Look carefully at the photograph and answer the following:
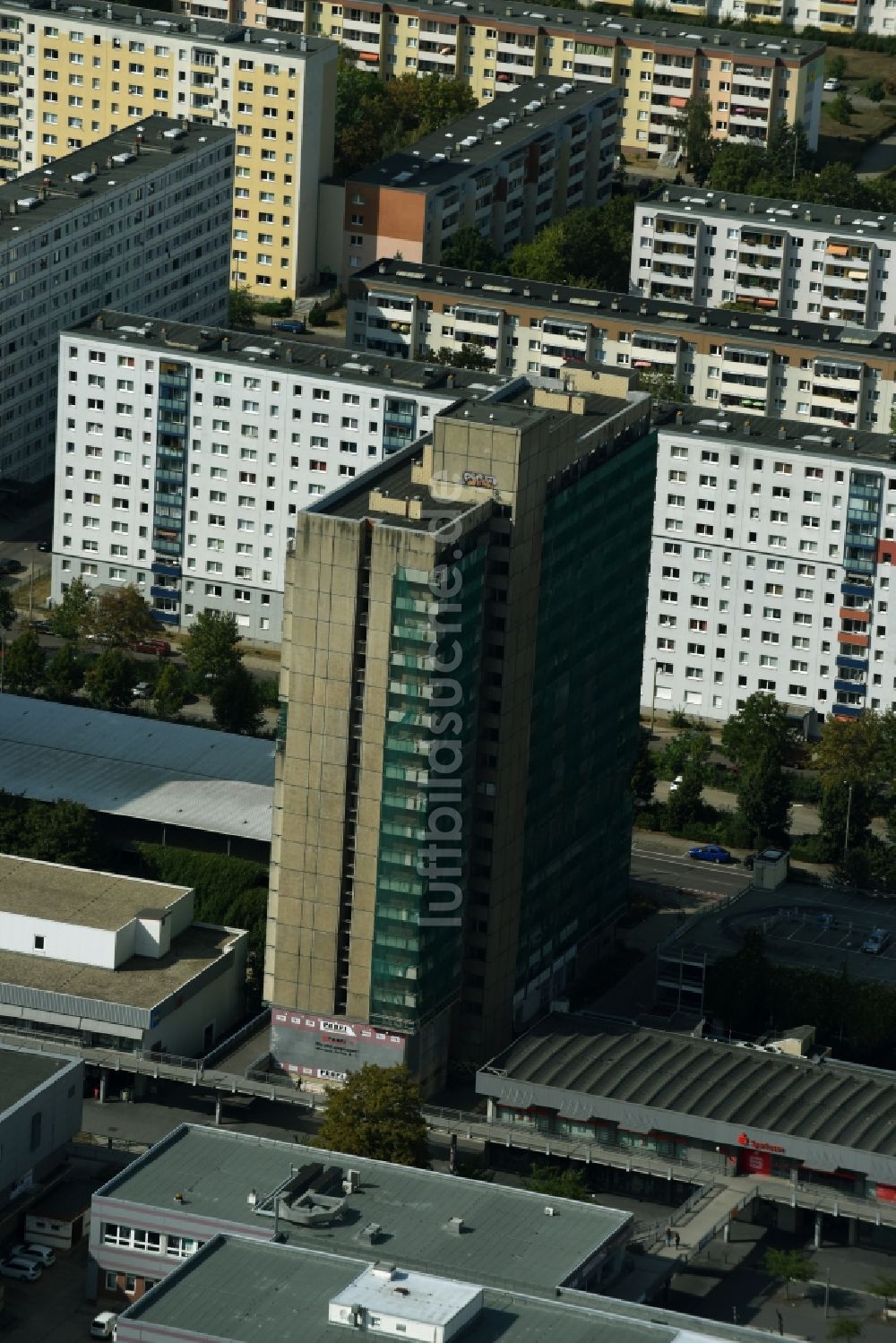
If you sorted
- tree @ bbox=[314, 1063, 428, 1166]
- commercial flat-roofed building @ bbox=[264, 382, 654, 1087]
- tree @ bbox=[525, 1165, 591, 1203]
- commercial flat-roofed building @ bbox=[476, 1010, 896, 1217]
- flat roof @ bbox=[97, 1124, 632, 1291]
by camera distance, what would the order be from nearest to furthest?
flat roof @ bbox=[97, 1124, 632, 1291] → tree @ bbox=[314, 1063, 428, 1166] → tree @ bbox=[525, 1165, 591, 1203] → commercial flat-roofed building @ bbox=[264, 382, 654, 1087] → commercial flat-roofed building @ bbox=[476, 1010, 896, 1217]

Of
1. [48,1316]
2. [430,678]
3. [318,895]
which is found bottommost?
[48,1316]

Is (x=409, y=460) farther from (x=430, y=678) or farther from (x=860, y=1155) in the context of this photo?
(x=860, y=1155)

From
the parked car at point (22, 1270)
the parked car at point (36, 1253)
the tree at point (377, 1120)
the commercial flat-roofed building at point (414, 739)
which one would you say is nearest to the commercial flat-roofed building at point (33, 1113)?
the parked car at point (36, 1253)

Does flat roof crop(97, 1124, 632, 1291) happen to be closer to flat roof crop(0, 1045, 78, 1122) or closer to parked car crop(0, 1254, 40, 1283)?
parked car crop(0, 1254, 40, 1283)

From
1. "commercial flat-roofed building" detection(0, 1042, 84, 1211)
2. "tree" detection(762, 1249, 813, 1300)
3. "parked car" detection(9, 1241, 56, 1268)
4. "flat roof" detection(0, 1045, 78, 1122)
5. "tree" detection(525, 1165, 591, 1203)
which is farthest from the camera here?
"flat roof" detection(0, 1045, 78, 1122)

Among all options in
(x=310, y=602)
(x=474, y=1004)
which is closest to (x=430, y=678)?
(x=310, y=602)

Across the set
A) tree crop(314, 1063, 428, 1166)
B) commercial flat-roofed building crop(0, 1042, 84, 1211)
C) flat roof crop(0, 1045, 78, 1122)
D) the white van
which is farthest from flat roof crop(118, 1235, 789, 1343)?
flat roof crop(0, 1045, 78, 1122)
